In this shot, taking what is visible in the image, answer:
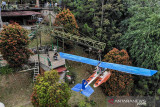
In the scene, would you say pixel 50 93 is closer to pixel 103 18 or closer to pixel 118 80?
pixel 118 80

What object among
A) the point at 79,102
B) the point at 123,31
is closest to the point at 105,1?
the point at 123,31

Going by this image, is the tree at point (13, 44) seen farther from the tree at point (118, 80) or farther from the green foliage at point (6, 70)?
the tree at point (118, 80)

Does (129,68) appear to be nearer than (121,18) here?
Yes

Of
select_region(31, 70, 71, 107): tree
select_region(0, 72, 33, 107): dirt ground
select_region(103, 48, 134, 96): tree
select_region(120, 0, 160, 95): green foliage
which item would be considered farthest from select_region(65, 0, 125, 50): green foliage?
select_region(31, 70, 71, 107): tree

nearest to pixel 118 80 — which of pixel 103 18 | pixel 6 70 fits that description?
pixel 103 18

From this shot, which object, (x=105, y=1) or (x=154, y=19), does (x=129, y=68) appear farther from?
(x=105, y=1)

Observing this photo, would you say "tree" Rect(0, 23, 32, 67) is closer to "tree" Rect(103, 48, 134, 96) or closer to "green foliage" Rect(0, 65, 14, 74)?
"green foliage" Rect(0, 65, 14, 74)
